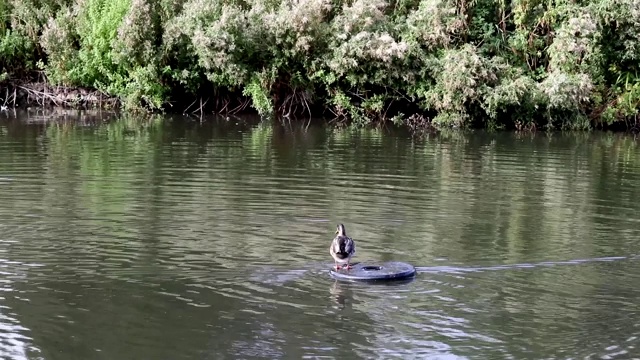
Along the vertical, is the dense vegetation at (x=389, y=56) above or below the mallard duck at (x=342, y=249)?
above

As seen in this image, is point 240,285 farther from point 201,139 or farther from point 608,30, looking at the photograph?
point 608,30

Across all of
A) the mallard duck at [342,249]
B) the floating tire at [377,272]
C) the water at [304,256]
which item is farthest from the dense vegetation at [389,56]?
the mallard duck at [342,249]

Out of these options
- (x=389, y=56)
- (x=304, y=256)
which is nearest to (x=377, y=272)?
(x=304, y=256)

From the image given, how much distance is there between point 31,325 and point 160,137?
76.0 feet

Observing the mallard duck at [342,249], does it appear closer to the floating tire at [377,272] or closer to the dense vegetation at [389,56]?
the floating tire at [377,272]

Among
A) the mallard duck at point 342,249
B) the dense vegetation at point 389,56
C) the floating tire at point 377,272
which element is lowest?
the floating tire at point 377,272

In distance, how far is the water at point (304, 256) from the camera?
10859mm

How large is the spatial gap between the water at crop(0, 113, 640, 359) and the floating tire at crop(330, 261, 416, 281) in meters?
0.23

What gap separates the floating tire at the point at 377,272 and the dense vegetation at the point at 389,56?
2704 centimetres

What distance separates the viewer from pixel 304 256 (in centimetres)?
1445

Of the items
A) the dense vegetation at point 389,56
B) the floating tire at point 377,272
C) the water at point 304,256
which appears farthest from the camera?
the dense vegetation at point 389,56

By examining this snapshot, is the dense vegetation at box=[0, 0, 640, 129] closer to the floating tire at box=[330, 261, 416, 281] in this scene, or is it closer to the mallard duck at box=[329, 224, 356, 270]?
the floating tire at box=[330, 261, 416, 281]

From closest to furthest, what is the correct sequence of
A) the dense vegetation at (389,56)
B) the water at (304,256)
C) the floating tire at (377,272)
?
the water at (304,256) < the floating tire at (377,272) < the dense vegetation at (389,56)

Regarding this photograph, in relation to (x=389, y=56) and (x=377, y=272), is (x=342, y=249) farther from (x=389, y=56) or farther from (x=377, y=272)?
(x=389, y=56)
